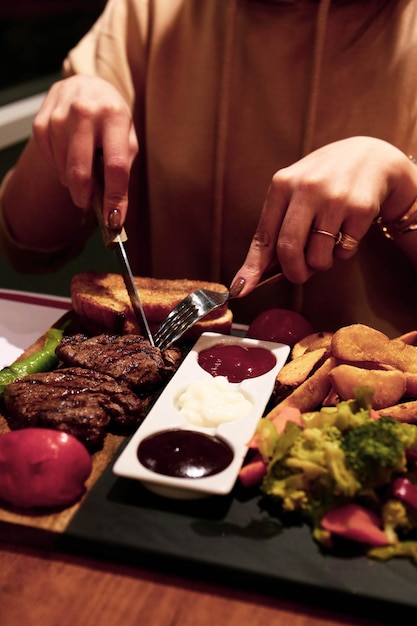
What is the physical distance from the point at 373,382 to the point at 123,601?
0.90 metres

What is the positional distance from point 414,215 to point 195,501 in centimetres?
138

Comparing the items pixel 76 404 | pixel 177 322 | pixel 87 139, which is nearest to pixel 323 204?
pixel 177 322

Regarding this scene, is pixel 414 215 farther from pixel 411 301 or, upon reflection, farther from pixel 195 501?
pixel 195 501

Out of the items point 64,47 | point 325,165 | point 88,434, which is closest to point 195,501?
point 88,434

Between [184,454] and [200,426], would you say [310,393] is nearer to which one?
[200,426]

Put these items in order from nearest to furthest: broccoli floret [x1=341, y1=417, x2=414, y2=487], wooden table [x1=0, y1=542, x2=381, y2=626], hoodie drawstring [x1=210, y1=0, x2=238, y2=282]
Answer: wooden table [x1=0, y1=542, x2=381, y2=626] → broccoli floret [x1=341, y1=417, x2=414, y2=487] → hoodie drawstring [x1=210, y1=0, x2=238, y2=282]

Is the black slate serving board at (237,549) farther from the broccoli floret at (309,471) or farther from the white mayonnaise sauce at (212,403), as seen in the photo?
the white mayonnaise sauce at (212,403)

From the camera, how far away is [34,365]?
7.61 ft

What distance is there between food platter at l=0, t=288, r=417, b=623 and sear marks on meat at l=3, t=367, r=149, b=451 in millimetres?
195

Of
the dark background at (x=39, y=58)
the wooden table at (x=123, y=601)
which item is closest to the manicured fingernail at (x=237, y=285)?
the wooden table at (x=123, y=601)

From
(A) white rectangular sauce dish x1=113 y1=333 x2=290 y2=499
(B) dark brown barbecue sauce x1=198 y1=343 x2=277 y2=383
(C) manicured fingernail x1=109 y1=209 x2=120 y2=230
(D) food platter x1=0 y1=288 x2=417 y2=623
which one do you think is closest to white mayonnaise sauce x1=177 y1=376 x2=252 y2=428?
(A) white rectangular sauce dish x1=113 y1=333 x2=290 y2=499

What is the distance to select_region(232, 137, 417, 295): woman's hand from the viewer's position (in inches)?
85.4

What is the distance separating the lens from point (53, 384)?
6.77 feet

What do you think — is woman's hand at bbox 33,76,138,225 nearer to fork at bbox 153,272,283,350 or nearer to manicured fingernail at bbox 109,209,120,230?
manicured fingernail at bbox 109,209,120,230
